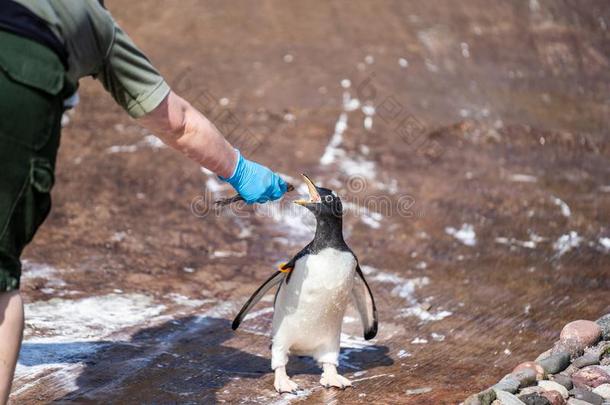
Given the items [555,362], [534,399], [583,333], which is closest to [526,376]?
[534,399]

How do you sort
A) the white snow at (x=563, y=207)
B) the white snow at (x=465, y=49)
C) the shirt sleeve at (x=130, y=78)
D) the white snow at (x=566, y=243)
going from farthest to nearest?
the white snow at (x=465, y=49), the white snow at (x=563, y=207), the white snow at (x=566, y=243), the shirt sleeve at (x=130, y=78)

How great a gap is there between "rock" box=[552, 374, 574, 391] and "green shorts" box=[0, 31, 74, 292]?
2580 mm

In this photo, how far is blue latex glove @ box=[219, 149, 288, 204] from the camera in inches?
137

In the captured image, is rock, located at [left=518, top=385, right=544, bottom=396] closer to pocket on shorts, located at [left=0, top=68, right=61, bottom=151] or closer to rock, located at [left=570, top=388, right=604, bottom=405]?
rock, located at [left=570, top=388, right=604, bottom=405]

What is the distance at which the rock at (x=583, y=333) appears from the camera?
14.4 feet

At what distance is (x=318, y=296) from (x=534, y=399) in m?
1.22

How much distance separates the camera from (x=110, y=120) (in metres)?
8.99

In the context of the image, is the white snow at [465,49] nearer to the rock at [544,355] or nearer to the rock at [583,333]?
the rock at [583,333]

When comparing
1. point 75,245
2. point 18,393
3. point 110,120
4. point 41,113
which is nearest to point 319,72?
point 110,120

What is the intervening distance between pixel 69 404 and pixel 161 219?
329 centimetres

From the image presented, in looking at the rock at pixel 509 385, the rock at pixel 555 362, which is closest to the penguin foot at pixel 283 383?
the rock at pixel 509 385

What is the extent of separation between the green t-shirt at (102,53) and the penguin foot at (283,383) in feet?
5.83

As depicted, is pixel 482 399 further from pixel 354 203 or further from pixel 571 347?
pixel 354 203

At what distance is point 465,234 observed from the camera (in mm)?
7016
